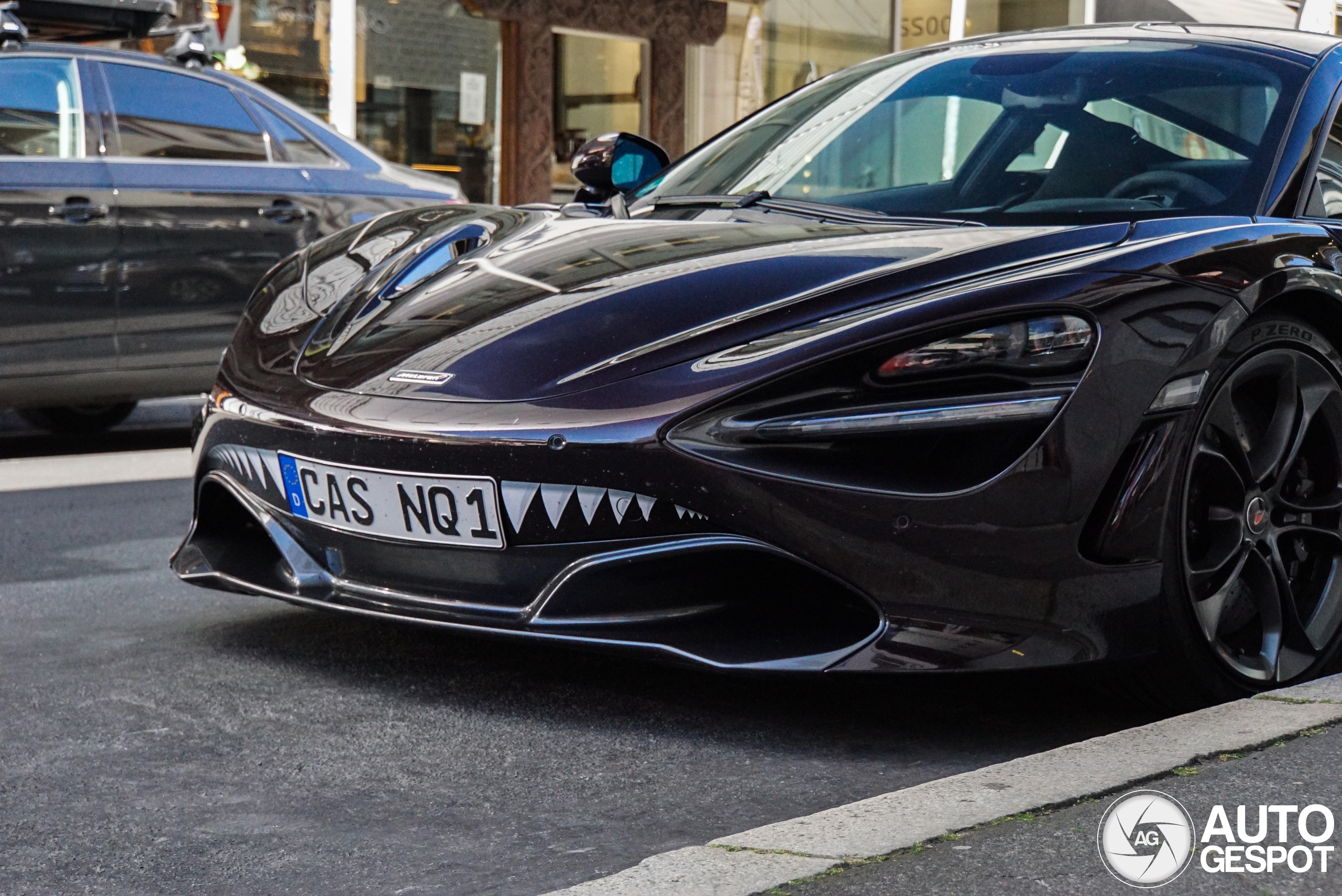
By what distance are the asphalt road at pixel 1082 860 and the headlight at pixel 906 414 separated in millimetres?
594

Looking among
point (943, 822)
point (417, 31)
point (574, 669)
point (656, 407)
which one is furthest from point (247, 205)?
point (417, 31)

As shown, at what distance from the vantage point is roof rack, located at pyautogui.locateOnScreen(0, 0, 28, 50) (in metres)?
6.20

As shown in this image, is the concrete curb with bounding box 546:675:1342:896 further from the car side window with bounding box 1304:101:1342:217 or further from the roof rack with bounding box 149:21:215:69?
the roof rack with bounding box 149:21:215:69

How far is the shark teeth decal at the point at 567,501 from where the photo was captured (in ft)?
8.90

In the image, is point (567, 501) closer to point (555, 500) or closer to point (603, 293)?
point (555, 500)

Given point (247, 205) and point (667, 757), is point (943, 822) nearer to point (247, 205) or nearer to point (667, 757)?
point (667, 757)

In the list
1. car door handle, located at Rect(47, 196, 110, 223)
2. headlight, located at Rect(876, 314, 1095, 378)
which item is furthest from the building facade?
headlight, located at Rect(876, 314, 1095, 378)

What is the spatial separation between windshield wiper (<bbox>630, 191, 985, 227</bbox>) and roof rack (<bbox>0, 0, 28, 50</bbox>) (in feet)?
10.9

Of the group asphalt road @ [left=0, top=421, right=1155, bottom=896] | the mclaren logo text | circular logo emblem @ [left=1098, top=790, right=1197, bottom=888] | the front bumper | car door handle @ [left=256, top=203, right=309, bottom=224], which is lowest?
asphalt road @ [left=0, top=421, right=1155, bottom=896]

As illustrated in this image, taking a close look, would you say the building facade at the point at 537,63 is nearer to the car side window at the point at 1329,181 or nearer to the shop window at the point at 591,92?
the shop window at the point at 591,92

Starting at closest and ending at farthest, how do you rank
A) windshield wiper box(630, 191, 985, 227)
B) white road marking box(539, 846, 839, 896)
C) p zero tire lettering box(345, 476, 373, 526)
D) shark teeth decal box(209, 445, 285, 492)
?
1. white road marking box(539, 846, 839, 896)
2. p zero tire lettering box(345, 476, 373, 526)
3. shark teeth decal box(209, 445, 285, 492)
4. windshield wiper box(630, 191, 985, 227)

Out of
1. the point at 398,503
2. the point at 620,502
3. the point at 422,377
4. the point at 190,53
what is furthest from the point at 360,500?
the point at 190,53

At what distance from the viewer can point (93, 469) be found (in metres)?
6.15

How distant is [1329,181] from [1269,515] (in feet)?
2.60
